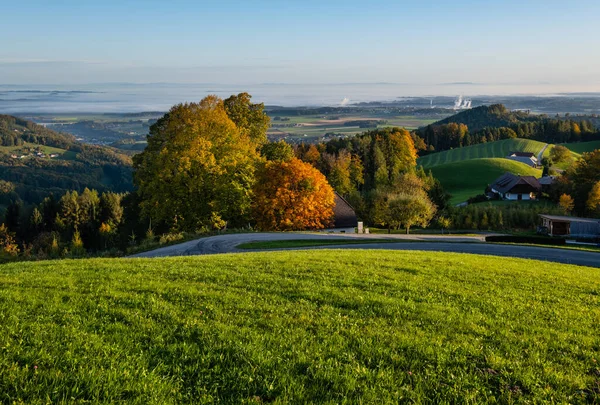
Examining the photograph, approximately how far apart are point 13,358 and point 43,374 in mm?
900

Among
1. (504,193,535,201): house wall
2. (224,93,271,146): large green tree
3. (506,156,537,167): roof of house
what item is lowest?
(504,193,535,201): house wall

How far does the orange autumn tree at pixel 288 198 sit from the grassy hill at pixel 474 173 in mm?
78414

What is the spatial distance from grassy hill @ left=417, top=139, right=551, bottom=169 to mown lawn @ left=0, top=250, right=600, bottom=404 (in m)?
159

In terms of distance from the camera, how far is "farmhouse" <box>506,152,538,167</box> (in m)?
155

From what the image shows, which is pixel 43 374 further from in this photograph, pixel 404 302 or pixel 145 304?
pixel 404 302

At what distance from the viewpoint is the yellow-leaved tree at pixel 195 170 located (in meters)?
44.9

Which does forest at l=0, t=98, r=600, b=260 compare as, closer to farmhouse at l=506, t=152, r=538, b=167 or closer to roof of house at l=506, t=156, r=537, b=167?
roof of house at l=506, t=156, r=537, b=167

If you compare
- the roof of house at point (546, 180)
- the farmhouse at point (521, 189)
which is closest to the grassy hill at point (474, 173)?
the farmhouse at point (521, 189)

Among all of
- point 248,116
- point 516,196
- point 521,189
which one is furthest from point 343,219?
point 521,189

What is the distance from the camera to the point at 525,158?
158250 millimetres

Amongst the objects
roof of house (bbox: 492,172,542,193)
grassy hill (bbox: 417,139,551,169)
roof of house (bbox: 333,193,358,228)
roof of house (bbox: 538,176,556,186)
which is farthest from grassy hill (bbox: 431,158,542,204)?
roof of house (bbox: 333,193,358,228)

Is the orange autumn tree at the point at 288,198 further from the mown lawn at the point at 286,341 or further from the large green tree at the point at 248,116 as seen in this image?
the mown lawn at the point at 286,341

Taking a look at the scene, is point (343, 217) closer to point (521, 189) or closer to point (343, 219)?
point (343, 219)

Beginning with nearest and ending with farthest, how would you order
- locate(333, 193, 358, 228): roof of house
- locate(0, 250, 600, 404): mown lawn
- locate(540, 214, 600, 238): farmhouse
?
1. locate(0, 250, 600, 404): mown lawn
2. locate(333, 193, 358, 228): roof of house
3. locate(540, 214, 600, 238): farmhouse
